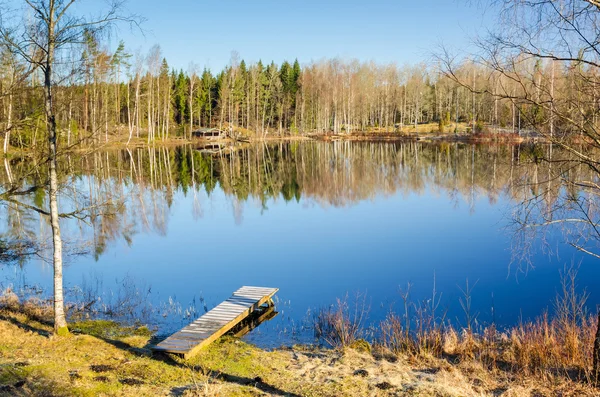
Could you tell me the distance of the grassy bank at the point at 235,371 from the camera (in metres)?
6.36

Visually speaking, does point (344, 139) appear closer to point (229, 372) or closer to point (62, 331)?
point (62, 331)

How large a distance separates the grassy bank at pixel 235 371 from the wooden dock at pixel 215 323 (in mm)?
173

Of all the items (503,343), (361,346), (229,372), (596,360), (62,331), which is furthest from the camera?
(361,346)

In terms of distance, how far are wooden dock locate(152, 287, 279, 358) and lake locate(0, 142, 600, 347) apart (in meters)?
0.52

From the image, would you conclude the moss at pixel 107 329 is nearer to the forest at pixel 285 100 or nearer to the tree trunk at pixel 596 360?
the tree trunk at pixel 596 360

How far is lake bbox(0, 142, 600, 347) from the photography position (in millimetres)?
11484

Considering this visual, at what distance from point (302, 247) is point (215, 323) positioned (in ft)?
27.8

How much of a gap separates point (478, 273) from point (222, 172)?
26421 mm

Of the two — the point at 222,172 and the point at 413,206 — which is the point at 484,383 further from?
the point at 222,172

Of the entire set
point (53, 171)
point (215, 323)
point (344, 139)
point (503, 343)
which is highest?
point (344, 139)

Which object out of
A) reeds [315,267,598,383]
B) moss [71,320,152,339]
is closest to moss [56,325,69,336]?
moss [71,320,152,339]

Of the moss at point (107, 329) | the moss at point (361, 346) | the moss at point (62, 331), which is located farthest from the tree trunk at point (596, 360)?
the moss at point (62, 331)

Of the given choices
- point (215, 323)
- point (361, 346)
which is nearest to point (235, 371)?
point (215, 323)

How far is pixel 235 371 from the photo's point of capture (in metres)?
7.52
